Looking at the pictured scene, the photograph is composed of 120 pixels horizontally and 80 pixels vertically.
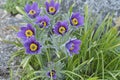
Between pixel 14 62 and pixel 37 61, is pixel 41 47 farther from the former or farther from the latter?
pixel 14 62

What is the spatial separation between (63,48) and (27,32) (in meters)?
0.31

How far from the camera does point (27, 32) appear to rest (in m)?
2.65

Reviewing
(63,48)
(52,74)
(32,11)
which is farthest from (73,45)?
(32,11)

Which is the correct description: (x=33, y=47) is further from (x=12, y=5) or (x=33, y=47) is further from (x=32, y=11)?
(x=12, y=5)

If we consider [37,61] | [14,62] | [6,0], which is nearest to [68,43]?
[37,61]

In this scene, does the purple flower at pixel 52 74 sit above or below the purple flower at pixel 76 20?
below

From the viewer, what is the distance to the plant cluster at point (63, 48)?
266 centimetres

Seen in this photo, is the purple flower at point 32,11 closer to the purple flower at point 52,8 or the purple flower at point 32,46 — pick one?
the purple flower at point 52,8

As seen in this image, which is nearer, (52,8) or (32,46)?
(32,46)

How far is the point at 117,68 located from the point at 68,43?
65 centimetres

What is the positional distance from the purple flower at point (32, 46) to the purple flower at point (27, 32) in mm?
60

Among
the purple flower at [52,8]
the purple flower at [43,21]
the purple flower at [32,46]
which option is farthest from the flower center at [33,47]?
the purple flower at [52,8]

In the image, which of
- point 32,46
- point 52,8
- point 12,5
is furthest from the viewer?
point 12,5

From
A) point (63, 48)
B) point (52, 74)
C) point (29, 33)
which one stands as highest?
point (29, 33)
